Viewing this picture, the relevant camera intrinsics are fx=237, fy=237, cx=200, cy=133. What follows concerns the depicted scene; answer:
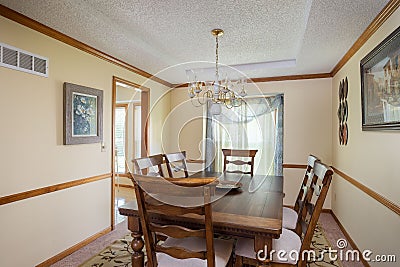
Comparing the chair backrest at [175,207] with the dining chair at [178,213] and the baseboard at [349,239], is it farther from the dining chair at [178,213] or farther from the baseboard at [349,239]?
the baseboard at [349,239]

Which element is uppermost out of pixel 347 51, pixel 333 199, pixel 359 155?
pixel 347 51

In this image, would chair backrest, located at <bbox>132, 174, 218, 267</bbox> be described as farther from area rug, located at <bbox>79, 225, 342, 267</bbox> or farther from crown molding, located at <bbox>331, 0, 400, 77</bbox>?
crown molding, located at <bbox>331, 0, 400, 77</bbox>

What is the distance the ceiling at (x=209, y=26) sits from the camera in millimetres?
1936

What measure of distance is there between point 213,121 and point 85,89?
258 centimetres

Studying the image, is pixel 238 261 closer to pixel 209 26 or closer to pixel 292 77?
pixel 209 26

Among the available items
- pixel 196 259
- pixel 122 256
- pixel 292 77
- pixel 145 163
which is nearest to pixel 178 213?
pixel 196 259

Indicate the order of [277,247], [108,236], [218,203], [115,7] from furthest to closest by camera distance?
[108,236] → [115,7] → [218,203] → [277,247]

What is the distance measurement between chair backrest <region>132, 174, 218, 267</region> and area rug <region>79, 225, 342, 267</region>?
118 cm

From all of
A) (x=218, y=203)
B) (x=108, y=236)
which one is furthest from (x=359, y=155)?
(x=108, y=236)

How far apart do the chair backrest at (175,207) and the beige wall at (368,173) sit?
4.91 feet

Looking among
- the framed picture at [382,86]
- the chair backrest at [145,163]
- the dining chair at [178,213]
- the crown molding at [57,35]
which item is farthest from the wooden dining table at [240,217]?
the crown molding at [57,35]

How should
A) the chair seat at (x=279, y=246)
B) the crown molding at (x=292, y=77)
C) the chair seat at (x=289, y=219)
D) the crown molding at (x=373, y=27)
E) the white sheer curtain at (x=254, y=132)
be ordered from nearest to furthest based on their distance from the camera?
1. the chair seat at (x=279, y=246)
2. the crown molding at (x=373, y=27)
3. the chair seat at (x=289, y=219)
4. the crown molding at (x=292, y=77)
5. the white sheer curtain at (x=254, y=132)

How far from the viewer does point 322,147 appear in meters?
3.99

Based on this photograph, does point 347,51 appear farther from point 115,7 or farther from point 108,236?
point 108,236
